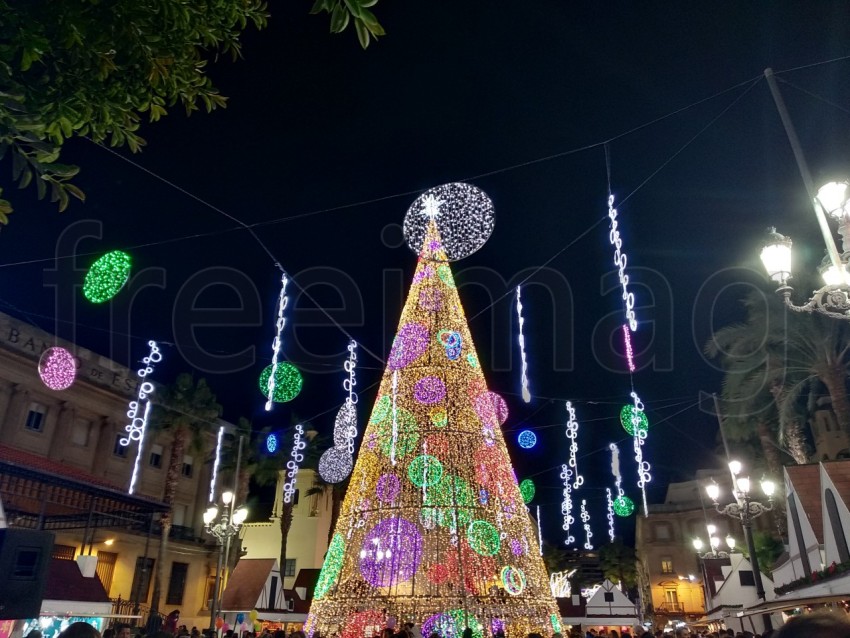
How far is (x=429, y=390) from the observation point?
13.4 metres

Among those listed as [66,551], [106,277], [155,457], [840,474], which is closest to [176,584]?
[155,457]

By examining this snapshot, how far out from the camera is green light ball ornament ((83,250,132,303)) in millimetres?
10133

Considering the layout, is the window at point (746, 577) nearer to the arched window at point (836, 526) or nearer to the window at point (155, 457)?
the arched window at point (836, 526)

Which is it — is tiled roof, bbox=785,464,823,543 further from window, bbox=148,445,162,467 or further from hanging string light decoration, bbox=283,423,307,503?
window, bbox=148,445,162,467

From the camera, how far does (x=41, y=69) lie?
4.19 m

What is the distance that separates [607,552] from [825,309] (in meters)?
73.9

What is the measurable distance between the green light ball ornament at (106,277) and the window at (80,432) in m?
24.2

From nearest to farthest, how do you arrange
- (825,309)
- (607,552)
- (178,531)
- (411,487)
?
(825,309) → (411,487) → (178,531) → (607,552)

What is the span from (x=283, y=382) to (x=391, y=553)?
27.6 ft

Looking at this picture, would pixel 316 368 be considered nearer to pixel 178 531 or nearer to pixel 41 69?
pixel 178 531

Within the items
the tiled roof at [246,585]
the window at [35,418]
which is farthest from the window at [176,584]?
the tiled roof at [246,585]

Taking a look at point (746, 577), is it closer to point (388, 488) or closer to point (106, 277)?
point (388, 488)

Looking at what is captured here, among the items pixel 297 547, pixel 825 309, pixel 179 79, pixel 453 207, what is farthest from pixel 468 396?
pixel 297 547

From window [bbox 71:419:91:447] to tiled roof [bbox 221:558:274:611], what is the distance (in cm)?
1472
